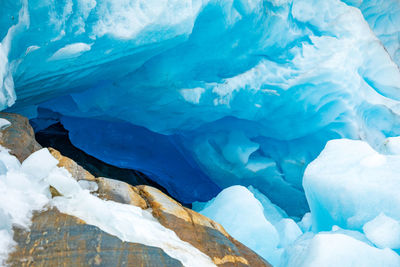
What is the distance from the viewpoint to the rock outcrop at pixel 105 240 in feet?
4.32

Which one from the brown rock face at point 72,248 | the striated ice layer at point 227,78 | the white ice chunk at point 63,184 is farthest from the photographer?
the striated ice layer at point 227,78

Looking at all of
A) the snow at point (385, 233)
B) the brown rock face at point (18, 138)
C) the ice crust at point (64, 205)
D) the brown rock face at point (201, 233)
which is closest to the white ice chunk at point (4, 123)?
the brown rock face at point (18, 138)

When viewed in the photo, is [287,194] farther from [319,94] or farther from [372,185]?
[372,185]

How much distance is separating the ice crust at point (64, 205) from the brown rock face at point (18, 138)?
0.25 m

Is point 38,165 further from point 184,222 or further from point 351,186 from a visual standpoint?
point 351,186

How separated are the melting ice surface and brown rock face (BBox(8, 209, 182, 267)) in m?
1.16

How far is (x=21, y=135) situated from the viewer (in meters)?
2.22

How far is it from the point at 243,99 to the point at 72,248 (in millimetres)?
2634

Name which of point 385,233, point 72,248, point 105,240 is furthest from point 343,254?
point 72,248

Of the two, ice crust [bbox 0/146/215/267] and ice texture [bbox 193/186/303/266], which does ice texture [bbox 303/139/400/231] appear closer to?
ice texture [bbox 193/186/303/266]

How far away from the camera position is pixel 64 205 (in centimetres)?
154

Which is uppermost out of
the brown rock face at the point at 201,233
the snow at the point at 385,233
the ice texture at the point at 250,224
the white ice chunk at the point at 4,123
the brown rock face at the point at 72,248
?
the white ice chunk at the point at 4,123

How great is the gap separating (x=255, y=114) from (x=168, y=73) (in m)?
1.11

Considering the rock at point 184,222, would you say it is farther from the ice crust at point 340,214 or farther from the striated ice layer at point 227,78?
the striated ice layer at point 227,78
